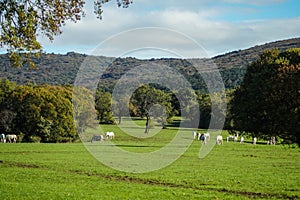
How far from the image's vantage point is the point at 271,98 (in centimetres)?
3547

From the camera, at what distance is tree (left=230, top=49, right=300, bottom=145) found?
3469 cm

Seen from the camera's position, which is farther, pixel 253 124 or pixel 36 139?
pixel 36 139

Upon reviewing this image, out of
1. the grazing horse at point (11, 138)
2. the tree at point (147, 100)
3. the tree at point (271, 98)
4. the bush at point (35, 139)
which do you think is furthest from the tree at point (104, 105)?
the tree at point (271, 98)

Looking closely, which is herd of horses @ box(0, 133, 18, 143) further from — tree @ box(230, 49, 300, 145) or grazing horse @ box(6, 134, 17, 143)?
tree @ box(230, 49, 300, 145)

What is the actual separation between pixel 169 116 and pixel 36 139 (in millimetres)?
27421

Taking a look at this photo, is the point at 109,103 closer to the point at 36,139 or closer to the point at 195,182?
the point at 36,139

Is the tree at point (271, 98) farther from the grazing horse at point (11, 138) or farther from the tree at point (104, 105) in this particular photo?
the tree at point (104, 105)

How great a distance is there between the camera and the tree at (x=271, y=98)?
1366 inches

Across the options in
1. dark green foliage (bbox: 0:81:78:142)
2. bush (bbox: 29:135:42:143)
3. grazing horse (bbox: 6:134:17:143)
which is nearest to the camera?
grazing horse (bbox: 6:134:17:143)

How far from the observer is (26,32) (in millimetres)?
13914


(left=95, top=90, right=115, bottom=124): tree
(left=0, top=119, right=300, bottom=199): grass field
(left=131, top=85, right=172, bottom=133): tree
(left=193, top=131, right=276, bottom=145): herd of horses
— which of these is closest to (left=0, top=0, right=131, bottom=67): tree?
(left=0, top=119, right=300, bottom=199): grass field

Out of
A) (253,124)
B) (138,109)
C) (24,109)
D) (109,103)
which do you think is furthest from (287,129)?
(109,103)

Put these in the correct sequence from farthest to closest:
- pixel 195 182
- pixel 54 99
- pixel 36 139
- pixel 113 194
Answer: pixel 54 99 → pixel 36 139 → pixel 195 182 → pixel 113 194

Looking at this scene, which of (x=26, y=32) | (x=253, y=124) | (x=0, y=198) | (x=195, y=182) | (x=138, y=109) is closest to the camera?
(x=26, y=32)
